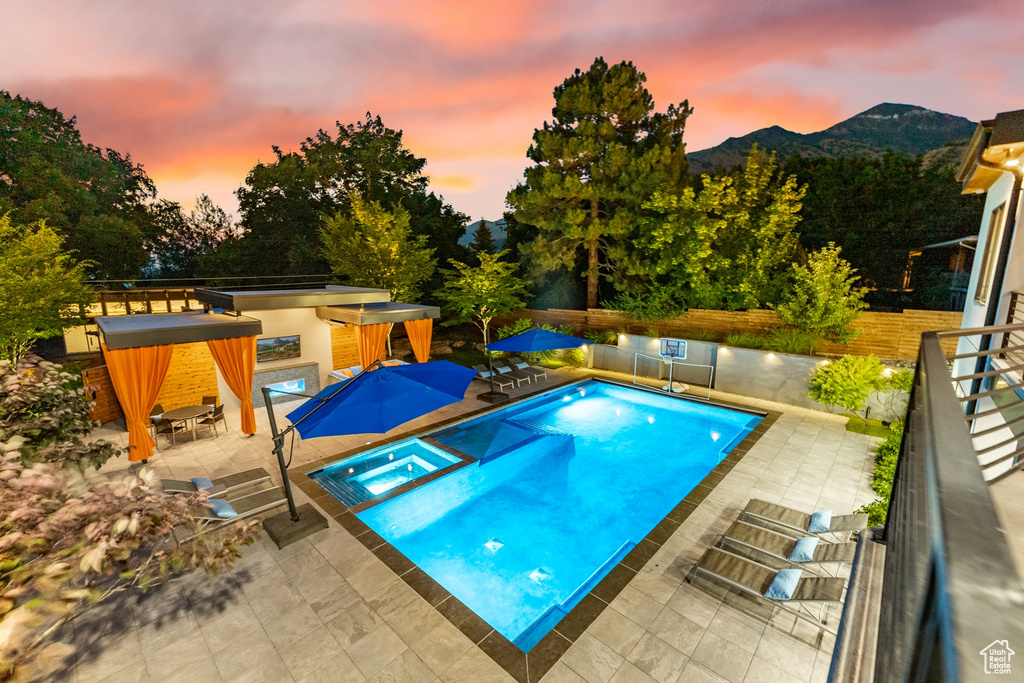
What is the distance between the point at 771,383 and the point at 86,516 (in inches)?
657

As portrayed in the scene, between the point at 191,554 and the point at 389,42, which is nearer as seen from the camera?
the point at 191,554

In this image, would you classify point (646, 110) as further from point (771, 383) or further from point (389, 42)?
point (389, 42)

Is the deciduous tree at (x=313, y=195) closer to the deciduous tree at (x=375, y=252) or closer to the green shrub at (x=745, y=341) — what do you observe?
the deciduous tree at (x=375, y=252)

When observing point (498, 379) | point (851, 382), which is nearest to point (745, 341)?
point (851, 382)

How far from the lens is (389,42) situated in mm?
23719

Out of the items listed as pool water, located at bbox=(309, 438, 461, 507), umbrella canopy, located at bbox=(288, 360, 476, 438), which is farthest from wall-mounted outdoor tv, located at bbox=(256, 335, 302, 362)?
umbrella canopy, located at bbox=(288, 360, 476, 438)

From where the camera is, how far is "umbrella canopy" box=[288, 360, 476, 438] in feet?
22.9

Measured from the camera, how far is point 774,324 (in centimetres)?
1645

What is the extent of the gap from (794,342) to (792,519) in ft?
31.6

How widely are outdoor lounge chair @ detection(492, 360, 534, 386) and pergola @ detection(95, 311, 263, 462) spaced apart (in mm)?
8686

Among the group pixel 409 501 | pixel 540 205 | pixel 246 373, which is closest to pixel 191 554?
pixel 409 501

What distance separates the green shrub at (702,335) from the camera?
17.3m

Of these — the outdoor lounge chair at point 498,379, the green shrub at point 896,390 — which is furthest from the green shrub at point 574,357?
the green shrub at point 896,390

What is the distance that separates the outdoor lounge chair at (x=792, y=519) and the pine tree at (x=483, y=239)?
74.4 ft
